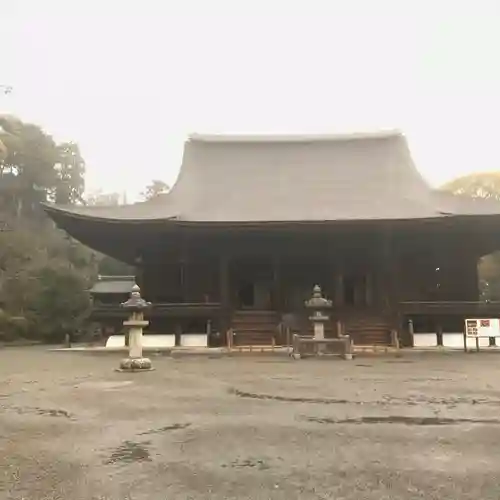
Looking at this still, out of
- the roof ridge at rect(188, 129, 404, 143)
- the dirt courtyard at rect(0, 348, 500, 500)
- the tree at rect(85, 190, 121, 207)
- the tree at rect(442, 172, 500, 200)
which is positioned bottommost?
the dirt courtyard at rect(0, 348, 500, 500)

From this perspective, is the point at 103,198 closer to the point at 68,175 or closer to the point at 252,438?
the point at 68,175

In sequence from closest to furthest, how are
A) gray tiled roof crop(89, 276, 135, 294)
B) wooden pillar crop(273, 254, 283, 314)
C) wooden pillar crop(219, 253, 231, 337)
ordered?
wooden pillar crop(219, 253, 231, 337)
wooden pillar crop(273, 254, 283, 314)
gray tiled roof crop(89, 276, 135, 294)

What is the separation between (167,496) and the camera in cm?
356

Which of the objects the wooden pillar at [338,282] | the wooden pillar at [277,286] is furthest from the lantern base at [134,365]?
the wooden pillar at [338,282]

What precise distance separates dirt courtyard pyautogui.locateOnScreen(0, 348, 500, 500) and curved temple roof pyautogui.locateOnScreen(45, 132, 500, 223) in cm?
934

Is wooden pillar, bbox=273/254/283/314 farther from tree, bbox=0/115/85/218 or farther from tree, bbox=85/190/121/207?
tree, bbox=85/190/121/207

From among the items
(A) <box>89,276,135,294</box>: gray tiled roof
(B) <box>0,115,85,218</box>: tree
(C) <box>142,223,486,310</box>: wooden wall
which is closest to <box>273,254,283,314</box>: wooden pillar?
(C) <box>142,223,486,310</box>: wooden wall

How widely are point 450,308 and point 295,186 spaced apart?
24.9 ft

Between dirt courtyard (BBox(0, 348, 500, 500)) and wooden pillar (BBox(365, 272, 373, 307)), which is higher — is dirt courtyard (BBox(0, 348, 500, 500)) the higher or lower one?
the lower one

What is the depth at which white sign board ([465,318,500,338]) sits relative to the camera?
15.3m

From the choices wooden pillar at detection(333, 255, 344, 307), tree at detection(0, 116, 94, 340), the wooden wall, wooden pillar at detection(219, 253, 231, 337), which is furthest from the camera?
tree at detection(0, 116, 94, 340)

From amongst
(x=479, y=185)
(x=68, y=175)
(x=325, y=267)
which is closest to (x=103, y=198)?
(x=68, y=175)

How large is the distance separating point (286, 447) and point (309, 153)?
67.3 ft

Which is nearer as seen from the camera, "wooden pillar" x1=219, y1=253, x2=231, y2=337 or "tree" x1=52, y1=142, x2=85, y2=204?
"wooden pillar" x1=219, y1=253, x2=231, y2=337
